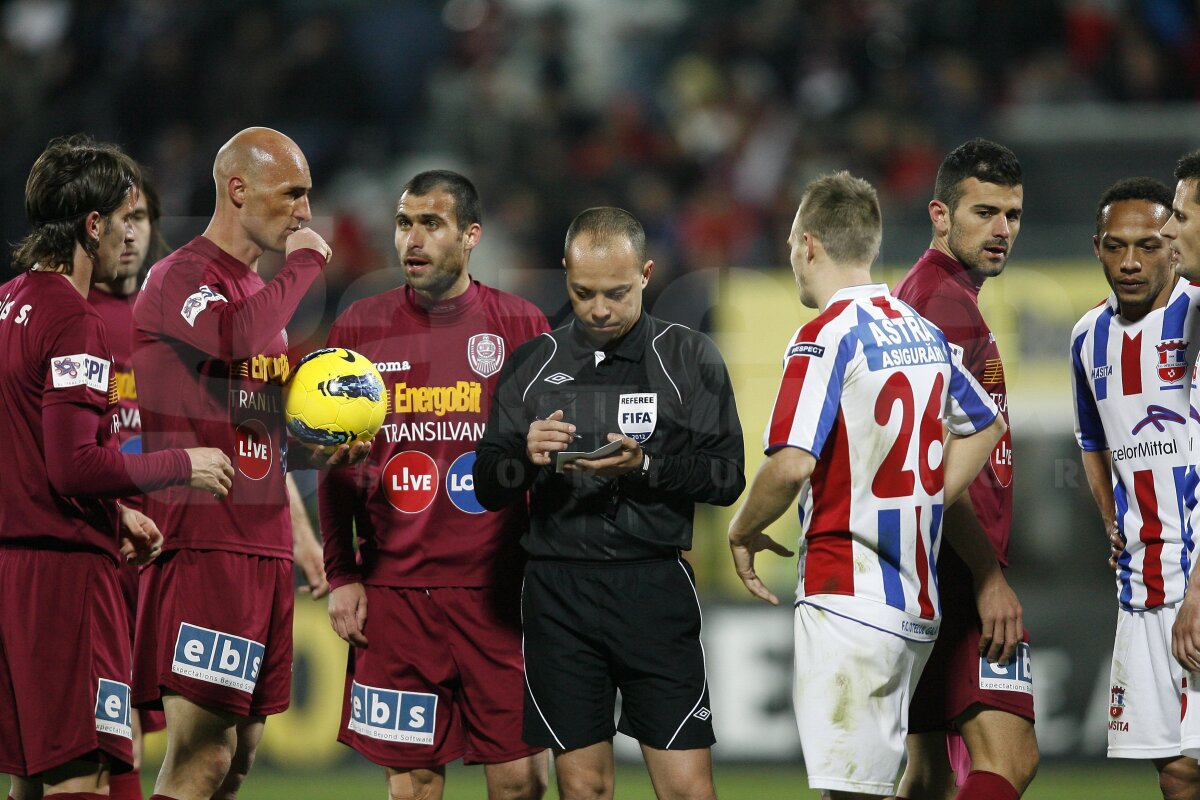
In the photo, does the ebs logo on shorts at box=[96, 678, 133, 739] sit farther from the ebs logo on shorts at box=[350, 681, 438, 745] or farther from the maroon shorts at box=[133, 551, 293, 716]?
the ebs logo on shorts at box=[350, 681, 438, 745]

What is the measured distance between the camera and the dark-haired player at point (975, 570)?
15.2 feet

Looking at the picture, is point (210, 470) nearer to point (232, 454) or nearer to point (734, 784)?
point (232, 454)

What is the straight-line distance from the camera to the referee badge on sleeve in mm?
4578

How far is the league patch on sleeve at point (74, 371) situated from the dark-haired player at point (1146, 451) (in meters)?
3.52

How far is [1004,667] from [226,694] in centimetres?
269

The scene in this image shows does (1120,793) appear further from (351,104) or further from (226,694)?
(351,104)

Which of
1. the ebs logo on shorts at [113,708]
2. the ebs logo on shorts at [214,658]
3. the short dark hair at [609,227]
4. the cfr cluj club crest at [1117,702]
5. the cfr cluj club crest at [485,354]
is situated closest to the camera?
the ebs logo on shorts at [113,708]

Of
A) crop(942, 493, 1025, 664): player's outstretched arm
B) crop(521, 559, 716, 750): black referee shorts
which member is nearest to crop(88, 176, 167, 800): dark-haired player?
crop(521, 559, 716, 750): black referee shorts

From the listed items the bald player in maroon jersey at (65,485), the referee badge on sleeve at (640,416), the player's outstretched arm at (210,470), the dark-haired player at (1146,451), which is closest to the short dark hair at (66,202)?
the bald player in maroon jersey at (65,485)

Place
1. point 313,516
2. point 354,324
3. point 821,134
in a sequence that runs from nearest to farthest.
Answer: point 354,324 < point 313,516 < point 821,134

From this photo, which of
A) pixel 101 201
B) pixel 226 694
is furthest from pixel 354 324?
pixel 226 694

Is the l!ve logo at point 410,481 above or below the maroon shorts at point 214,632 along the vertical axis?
above

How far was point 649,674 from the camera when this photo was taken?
444 centimetres

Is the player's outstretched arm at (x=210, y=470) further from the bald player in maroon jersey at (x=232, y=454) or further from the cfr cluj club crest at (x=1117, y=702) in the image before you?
the cfr cluj club crest at (x=1117, y=702)
